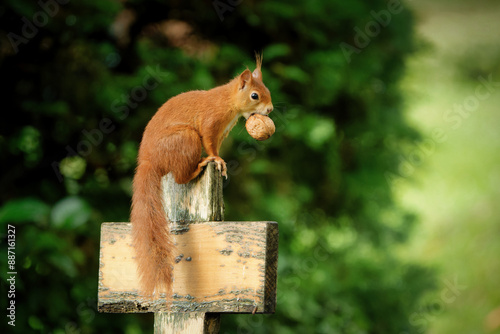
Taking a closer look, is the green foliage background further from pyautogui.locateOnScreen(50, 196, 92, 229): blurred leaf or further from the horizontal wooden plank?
the horizontal wooden plank

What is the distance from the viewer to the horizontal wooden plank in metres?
0.98

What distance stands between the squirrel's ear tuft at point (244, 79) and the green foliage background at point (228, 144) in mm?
690

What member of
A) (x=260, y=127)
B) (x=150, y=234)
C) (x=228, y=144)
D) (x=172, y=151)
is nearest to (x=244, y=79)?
(x=260, y=127)

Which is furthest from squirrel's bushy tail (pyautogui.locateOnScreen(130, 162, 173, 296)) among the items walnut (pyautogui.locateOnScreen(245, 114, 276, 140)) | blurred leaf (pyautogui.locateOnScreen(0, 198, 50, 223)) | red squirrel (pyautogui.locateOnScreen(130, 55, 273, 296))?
blurred leaf (pyautogui.locateOnScreen(0, 198, 50, 223))

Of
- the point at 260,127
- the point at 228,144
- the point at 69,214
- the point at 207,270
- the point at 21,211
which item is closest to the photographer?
the point at 207,270

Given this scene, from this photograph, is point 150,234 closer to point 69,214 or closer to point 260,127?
point 260,127

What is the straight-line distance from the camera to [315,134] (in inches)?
87.7

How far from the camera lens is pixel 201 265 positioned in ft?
3.42

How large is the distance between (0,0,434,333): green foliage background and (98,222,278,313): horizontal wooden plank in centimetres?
47

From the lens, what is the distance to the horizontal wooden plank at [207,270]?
3.20ft

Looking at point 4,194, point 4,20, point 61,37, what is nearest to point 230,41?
point 61,37

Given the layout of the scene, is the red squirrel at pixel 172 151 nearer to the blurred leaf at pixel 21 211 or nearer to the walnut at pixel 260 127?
the walnut at pixel 260 127

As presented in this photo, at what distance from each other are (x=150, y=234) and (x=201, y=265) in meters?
0.12

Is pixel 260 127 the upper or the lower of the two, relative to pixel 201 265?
upper
